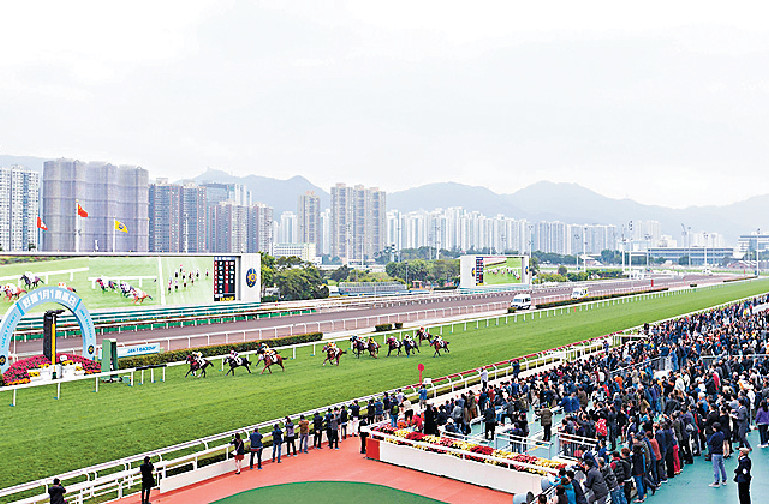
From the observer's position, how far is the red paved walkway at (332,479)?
1048 cm

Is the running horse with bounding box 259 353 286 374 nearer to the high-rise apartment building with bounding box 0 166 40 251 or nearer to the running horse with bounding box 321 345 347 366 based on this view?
the running horse with bounding box 321 345 347 366

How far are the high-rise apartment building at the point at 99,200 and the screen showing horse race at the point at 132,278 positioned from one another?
50.7 metres

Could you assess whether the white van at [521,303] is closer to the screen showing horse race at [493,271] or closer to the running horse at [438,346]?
the screen showing horse race at [493,271]

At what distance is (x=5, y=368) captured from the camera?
18547 mm

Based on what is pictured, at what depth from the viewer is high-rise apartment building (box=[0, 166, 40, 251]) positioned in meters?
95.1

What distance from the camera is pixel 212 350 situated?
2370cm

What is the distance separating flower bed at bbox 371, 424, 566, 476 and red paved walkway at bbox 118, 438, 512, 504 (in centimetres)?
47

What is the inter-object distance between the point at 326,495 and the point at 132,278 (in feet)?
77.4

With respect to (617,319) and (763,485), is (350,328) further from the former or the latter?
(763,485)

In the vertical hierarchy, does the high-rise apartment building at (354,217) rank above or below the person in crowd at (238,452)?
above

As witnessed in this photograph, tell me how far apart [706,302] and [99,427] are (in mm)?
42341

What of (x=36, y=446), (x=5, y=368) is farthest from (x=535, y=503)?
(x=5, y=368)

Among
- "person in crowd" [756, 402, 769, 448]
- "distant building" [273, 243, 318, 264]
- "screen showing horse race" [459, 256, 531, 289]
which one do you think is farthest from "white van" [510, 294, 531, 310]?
"distant building" [273, 243, 318, 264]

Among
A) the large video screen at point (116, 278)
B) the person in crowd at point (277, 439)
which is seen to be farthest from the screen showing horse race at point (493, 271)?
the person in crowd at point (277, 439)
